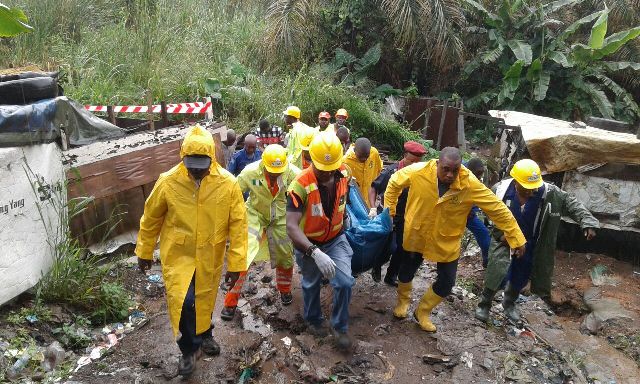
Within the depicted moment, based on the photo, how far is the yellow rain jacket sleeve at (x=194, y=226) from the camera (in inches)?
136

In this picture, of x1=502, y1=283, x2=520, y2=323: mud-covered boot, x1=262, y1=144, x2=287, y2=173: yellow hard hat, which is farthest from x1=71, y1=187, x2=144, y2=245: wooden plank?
x1=502, y1=283, x2=520, y2=323: mud-covered boot

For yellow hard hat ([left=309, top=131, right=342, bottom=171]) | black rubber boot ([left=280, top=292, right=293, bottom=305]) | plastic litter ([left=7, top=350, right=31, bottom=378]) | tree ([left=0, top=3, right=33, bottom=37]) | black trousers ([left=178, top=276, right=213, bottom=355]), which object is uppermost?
tree ([left=0, top=3, right=33, bottom=37])

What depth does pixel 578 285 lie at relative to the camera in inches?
252

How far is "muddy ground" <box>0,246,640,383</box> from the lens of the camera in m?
3.86

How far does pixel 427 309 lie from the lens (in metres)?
4.55

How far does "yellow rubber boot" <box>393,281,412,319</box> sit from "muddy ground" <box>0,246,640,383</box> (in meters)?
0.08

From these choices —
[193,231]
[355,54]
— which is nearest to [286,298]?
[193,231]

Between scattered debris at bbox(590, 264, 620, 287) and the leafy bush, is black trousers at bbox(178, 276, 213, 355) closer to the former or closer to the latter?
the leafy bush

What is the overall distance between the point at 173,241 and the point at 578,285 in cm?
509

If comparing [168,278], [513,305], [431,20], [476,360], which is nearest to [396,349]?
[476,360]

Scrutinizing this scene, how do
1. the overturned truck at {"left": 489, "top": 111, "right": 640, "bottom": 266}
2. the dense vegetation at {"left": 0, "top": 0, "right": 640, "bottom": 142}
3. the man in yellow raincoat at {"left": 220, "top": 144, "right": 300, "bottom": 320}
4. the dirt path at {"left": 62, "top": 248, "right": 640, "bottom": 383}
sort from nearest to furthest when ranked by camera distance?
the dirt path at {"left": 62, "top": 248, "right": 640, "bottom": 383}, the man in yellow raincoat at {"left": 220, "top": 144, "right": 300, "bottom": 320}, the overturned truck at {"left": 489, "top": 111, "right": 640, "bottom": 266}, the dense vegetation at {"left": 0, "top": 0, "right": 640, "bottom": 142}

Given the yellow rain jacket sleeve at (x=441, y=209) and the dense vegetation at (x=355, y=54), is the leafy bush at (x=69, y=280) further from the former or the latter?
the dense vegetation at (x=355, y=54)

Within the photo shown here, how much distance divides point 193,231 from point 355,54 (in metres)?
10.8

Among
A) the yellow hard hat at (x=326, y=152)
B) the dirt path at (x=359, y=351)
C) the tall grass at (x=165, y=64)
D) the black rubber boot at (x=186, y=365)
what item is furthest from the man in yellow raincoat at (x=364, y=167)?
the tall grass at (x=165, y=64)
